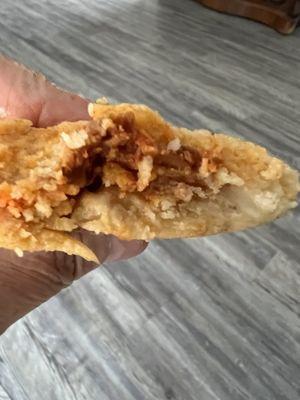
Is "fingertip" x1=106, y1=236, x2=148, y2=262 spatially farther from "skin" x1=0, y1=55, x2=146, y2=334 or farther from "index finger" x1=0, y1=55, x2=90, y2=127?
"index finger" x1=0, y1=55, x2=90, y2=127

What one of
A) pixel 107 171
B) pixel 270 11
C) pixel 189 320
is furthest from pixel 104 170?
pixel 270 11

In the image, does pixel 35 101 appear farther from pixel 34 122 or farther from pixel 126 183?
pixel 126 183

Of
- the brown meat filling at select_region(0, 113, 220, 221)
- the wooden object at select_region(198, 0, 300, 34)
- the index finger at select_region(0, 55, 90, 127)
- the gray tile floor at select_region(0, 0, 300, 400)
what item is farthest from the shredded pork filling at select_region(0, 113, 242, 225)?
the wooden object at select_region(198, 0, 300, 34)

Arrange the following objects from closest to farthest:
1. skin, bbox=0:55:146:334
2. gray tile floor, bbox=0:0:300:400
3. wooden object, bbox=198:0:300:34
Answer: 1. skin, bbox=0:55:146:334
2. gray tile floor, bbox=0:0:300:400
3. wooden object, bbox=198:0:300:34

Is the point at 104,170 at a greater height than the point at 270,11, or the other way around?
the point at 104,170

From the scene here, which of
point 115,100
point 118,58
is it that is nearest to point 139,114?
point 115,100

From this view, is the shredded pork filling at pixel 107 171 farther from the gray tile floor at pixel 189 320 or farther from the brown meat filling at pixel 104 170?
the gray tile floor at pixel 189 320

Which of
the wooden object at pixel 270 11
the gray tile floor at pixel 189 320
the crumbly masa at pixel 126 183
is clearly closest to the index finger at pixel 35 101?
the crumbly masa at pixel 126 183
